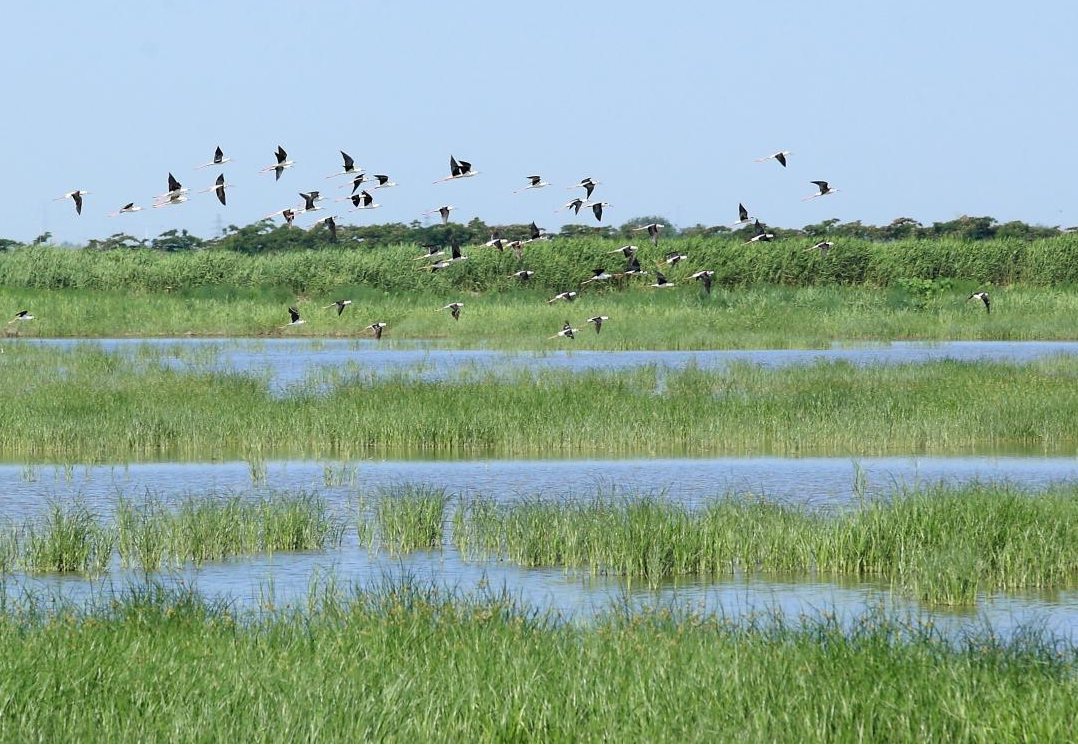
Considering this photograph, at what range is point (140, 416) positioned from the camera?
77.9ft

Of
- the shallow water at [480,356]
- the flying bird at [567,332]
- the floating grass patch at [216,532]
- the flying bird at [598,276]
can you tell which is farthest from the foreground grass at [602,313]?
the floating grass patch at [216,532]

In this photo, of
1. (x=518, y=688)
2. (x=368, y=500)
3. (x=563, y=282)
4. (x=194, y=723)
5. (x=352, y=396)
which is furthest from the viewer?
(x=563, y=282)

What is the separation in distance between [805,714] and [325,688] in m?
2.55

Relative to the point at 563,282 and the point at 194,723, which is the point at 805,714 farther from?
the point at 563,282

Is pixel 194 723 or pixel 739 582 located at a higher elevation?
pixel 194 723

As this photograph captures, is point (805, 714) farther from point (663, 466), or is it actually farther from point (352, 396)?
point (352, 396)

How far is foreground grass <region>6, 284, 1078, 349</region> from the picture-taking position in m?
47.5

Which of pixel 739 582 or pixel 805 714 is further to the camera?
pixel 739 582

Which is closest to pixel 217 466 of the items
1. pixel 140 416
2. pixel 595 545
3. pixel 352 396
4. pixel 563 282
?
pixel 140 416

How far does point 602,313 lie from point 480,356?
36.8ft

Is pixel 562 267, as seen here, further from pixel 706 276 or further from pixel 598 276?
pixel 598 276

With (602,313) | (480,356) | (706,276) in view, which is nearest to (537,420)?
(480,356)

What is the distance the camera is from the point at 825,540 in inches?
547

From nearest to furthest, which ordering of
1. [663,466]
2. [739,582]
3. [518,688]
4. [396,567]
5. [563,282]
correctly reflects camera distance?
[518,688] < [739,582] < [396,567] < [663,466] < [563,282]
